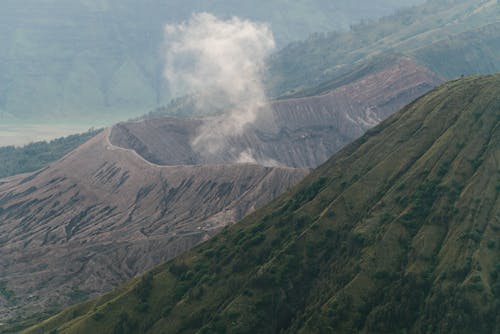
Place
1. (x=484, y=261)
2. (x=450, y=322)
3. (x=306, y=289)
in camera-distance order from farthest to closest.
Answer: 1. (x=306, y=289)
2. (x=484, y=261)
3. (x=450, y=322)

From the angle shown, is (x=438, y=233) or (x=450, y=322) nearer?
(x=450, y=322)

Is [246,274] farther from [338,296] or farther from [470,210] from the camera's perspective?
[470,210]

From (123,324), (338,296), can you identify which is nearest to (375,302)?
(338,296)

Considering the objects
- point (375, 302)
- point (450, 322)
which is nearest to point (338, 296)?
point (375, 302)

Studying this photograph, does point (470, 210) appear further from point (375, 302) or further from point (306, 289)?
point (306, 289)

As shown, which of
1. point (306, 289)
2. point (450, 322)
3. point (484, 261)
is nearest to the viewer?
point (450, 322)

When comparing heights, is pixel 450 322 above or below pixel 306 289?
below

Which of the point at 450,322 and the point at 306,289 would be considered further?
the point at 306,289

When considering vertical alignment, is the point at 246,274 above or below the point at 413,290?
above
